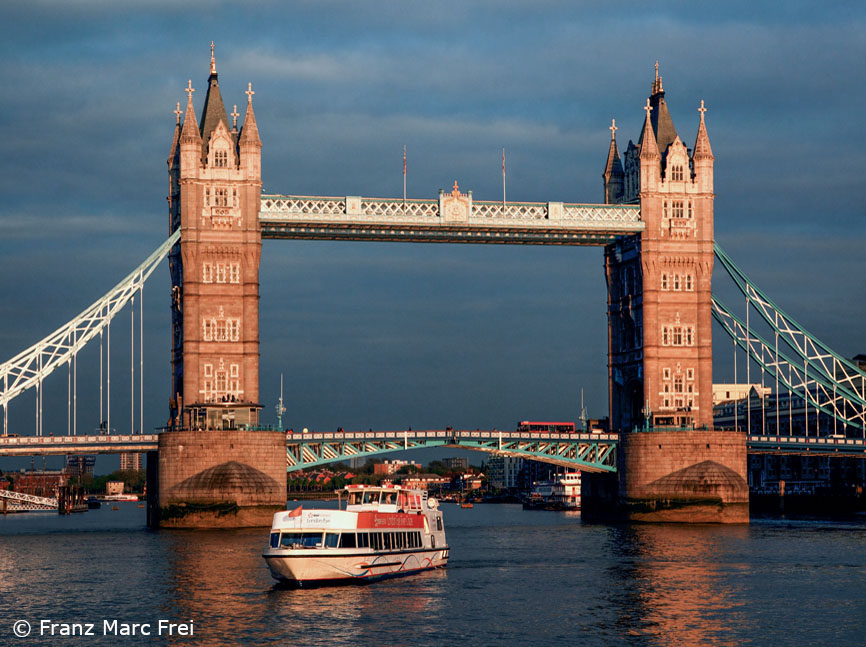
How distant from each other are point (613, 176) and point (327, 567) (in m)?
74.0

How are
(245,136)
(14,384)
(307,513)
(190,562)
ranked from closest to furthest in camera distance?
(307,513) < (190,562) < (14,384) < (245,136)

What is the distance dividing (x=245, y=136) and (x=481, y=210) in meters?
20.8

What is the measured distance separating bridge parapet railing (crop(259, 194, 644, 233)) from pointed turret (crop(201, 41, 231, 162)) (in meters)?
6.93

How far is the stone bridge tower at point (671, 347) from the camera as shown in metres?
116

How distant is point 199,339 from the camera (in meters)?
112

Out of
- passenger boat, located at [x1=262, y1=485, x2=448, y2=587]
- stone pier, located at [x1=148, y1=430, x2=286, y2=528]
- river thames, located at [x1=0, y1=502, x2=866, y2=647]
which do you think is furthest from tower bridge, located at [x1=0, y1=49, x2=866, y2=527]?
passenger boat, located at [x1=262, y1=485, x2=448, y2=587]

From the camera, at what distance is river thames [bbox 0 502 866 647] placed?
173 feet

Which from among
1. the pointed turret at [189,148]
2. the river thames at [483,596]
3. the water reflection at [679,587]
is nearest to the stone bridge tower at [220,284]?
the pointed turret at [189,148]

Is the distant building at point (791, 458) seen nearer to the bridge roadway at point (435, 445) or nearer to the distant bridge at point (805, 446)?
the distant bridge at point (805, 446)

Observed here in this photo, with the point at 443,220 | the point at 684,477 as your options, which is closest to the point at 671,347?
the point at 684,477

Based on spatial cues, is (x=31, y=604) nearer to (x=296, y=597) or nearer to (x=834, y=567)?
(x=296, y=597)

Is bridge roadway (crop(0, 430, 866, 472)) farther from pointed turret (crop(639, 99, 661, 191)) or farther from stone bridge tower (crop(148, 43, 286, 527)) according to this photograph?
pointed turret (crop(639, 99, 661, 191))

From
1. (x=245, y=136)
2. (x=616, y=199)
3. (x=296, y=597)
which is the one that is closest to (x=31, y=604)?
(x=296, y=597)

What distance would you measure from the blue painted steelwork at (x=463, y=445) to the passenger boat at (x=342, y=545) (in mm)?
42962
